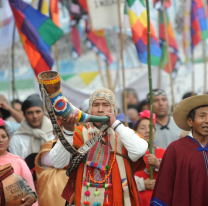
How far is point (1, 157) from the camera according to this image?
3783 millimetres

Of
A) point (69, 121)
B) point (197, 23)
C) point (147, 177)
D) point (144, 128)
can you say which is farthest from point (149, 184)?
point (197, 23)

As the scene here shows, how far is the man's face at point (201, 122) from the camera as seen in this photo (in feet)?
11.0

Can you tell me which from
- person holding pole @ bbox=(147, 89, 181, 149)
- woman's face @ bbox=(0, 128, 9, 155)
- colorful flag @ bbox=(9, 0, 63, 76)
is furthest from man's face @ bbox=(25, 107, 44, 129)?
person holding pole @ bbox=(147, 89, 181, 149)

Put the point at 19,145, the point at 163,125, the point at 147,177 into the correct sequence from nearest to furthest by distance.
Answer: the point at 147,177 < the point at 19,145 < the point at 163,125

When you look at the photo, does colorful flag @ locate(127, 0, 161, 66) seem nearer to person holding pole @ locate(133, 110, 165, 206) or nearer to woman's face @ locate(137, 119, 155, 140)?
woman's face @ locate(137, 119, 155, 140)

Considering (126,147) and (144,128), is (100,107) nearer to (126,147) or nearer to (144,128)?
(126,147)

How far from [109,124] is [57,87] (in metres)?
0.83

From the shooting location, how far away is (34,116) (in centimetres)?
512

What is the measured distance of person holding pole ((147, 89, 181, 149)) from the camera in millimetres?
5137

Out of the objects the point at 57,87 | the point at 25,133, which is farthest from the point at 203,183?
the point at 25,133

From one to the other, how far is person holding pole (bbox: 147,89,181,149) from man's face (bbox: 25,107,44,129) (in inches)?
71.0

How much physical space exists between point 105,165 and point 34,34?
346cm

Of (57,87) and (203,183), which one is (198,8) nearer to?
(203,183)

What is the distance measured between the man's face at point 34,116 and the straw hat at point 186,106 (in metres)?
2.31
